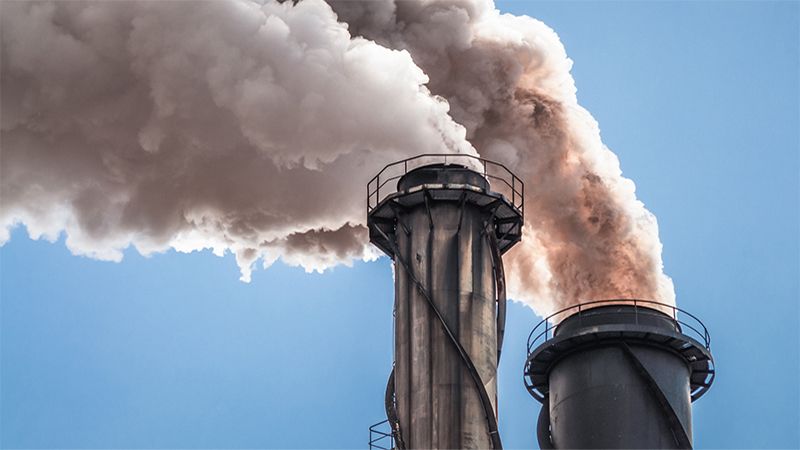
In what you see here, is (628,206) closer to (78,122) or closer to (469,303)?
(469,303)

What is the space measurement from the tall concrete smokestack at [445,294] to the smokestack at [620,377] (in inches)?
89.0

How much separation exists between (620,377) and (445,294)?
16.3ft

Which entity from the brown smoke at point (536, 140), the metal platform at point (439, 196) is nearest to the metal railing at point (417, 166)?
the metal platform at point (439, 196)

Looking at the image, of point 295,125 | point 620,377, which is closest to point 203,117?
point 295,125

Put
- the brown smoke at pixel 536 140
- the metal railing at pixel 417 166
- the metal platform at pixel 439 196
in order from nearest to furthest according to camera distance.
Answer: the metal platform at pixel 439 196
the metal railing at pixel 417 166
the brown smoke at pixel 536 140

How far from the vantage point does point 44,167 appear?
57.8 meters

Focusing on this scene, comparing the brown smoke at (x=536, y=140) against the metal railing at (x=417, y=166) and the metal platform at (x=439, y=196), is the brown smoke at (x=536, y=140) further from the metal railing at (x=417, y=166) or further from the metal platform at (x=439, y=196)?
the metal platform at (x=439, y=196)

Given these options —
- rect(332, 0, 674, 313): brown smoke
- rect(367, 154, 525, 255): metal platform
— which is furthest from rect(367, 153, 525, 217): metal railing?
rect(332, 0, 674, 313): brown smoke

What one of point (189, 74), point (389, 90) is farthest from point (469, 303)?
point (189, 74)

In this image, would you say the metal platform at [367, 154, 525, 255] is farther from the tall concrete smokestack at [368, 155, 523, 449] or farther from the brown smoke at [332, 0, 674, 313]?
the brown smoke at [332, 0, 674, 313]

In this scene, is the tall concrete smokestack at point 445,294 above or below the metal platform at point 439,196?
below

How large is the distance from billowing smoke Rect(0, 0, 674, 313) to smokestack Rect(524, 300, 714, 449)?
12.8 feet

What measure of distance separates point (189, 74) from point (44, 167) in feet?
16.5

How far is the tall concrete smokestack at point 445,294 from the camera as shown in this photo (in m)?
49.8
